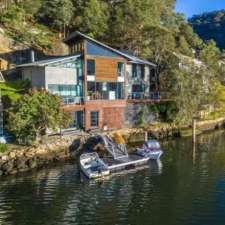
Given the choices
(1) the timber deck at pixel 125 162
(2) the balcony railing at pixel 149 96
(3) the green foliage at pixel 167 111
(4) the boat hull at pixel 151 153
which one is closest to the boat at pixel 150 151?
(4) the boat hull at pixel 151 153

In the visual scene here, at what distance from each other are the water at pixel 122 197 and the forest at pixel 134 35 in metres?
26.4

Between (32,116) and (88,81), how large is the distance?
16.2 metres

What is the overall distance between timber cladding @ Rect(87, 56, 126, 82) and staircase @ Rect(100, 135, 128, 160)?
49.6ft

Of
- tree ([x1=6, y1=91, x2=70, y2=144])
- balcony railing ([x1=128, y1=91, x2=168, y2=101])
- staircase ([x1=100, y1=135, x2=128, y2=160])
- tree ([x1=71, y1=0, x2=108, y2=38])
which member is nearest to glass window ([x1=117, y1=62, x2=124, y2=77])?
balcony railing ([x1=128, y1=91, x2=168, y2=101])

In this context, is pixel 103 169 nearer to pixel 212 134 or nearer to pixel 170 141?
pixel 170 141

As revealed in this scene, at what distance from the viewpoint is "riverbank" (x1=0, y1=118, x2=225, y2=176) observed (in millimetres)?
54312

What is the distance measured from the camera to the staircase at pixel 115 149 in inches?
2269

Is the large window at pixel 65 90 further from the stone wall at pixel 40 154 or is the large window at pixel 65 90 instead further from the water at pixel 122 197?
the water at pixel 122 197

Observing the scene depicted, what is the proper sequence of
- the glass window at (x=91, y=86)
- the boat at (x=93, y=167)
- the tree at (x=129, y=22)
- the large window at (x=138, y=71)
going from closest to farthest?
the boat at (x=93, y=167), the glass window at (x=91, y=86), the large window at (x=138, y=71), the tree at (x=129, y=22)

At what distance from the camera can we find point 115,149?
194 feet

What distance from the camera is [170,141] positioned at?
76625 mm

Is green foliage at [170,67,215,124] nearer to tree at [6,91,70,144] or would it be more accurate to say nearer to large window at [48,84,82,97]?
large window at [48,84,82,97]

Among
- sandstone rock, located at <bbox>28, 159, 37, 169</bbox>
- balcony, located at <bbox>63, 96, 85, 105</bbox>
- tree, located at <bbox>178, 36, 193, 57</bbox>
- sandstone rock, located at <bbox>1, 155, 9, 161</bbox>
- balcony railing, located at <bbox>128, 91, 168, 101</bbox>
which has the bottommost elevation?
→ sandstone rock, located at <bbox>28, 159, 37, 169</bbox>

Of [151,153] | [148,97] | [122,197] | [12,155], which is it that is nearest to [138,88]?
[148,97]
